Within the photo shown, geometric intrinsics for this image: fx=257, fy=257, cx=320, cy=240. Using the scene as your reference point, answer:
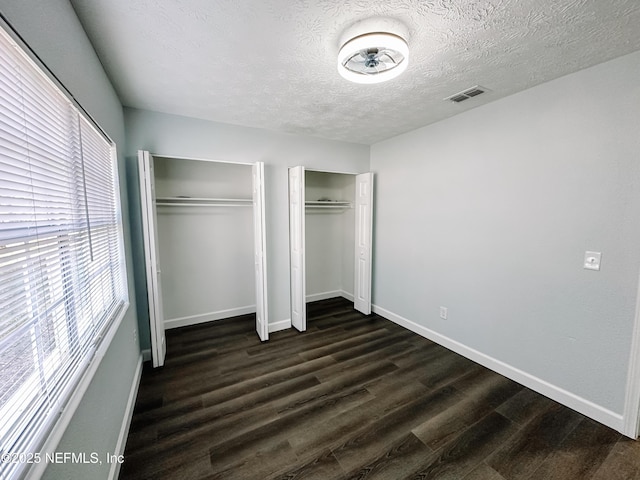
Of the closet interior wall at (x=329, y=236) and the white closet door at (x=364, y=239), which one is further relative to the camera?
the closet interior wall at (x=329, y=236)

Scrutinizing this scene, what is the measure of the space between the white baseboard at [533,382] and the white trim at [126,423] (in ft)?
9.85

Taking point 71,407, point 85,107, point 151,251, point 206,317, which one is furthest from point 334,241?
point 71,407

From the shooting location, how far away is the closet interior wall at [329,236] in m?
4.36

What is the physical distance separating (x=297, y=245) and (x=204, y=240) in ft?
4.36

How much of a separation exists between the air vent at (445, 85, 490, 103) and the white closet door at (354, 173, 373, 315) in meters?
1.44

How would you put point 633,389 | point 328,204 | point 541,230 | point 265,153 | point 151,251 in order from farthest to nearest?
point 328,204 < point 265,153 < point 151,251 < point 541,230 < point 633,389

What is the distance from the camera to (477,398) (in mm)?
2164

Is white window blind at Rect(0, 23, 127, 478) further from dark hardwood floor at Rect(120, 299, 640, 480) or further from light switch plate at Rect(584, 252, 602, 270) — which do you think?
light switch plate at Rect(584, 252, 602, 270)

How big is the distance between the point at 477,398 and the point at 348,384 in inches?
42.5

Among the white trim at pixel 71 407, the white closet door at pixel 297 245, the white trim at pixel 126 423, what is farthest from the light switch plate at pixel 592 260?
the white trim at pixel 126 423

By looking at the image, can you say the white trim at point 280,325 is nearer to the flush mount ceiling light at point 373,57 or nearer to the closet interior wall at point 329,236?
the closet interior wall at point 329,236

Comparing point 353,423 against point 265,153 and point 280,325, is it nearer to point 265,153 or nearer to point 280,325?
point 280,325

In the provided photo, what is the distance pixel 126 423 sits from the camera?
1796 mm

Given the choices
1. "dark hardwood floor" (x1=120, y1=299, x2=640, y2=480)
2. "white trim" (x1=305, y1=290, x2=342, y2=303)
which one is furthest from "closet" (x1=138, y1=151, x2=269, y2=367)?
"white trim" (x1=305, y1=290, x2=342, y2=303)
